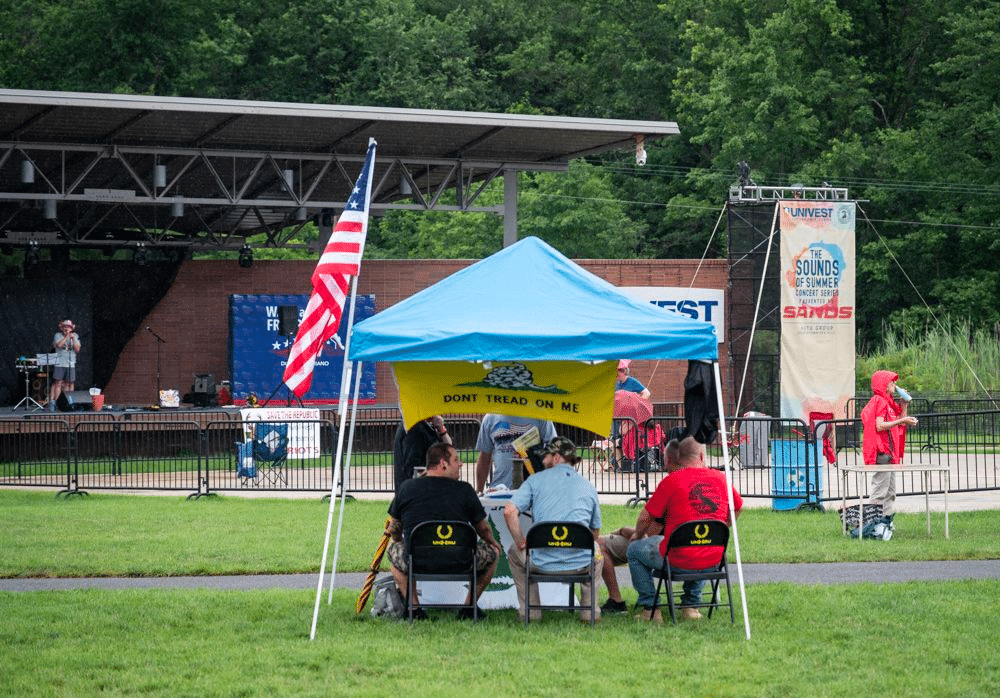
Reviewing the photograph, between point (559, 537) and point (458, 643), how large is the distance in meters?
1.07

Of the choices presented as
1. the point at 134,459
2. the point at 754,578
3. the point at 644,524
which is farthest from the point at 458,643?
the point at 134,459

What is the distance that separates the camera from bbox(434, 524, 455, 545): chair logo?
10.1 meters

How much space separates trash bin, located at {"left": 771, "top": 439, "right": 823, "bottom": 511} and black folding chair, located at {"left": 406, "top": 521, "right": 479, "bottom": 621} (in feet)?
27.3

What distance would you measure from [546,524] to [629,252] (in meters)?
42.3

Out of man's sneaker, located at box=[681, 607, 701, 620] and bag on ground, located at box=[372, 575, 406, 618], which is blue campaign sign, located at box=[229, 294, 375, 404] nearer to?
bag on ground, located at box=[372, 575, 406, 618]

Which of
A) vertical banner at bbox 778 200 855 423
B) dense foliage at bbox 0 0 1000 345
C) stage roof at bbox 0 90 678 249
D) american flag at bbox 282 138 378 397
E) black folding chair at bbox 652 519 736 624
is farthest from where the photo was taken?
dense foliage at bbox 0 0 1000 345

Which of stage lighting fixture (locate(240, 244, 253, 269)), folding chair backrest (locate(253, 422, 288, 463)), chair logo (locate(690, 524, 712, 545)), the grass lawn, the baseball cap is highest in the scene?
stage lighting fixture (locate(240, 244, 253, 269))

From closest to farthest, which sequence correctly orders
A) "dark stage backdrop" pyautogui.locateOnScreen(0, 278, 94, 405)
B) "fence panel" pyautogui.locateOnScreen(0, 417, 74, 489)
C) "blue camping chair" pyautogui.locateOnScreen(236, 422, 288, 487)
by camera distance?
"blue camping chair" pyautogui.locateOnScreen(236, 422, 288, 487)
"fence panel" pyautogui.locateOnScreen(0, 417, 74, 489)
"dark stage backdrop" pyautogui.locateOnScreen(0, 278, 94, 405)

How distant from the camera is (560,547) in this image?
1005 centimetres

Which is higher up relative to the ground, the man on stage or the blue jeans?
the man on stage

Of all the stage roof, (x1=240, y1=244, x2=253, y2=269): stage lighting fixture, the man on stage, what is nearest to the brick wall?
(x1=240, y1=244, x2=253, y2=269): stage lighting fixture

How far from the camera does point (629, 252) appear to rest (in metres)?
51.8

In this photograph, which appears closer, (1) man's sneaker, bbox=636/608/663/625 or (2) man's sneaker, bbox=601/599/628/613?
(1) man's sneaker, bbox=636/608/663/625

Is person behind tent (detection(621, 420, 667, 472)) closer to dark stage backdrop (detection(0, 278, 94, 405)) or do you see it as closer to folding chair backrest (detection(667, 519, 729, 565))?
folding chair backrest (detection(667, 519, 729, 565))
